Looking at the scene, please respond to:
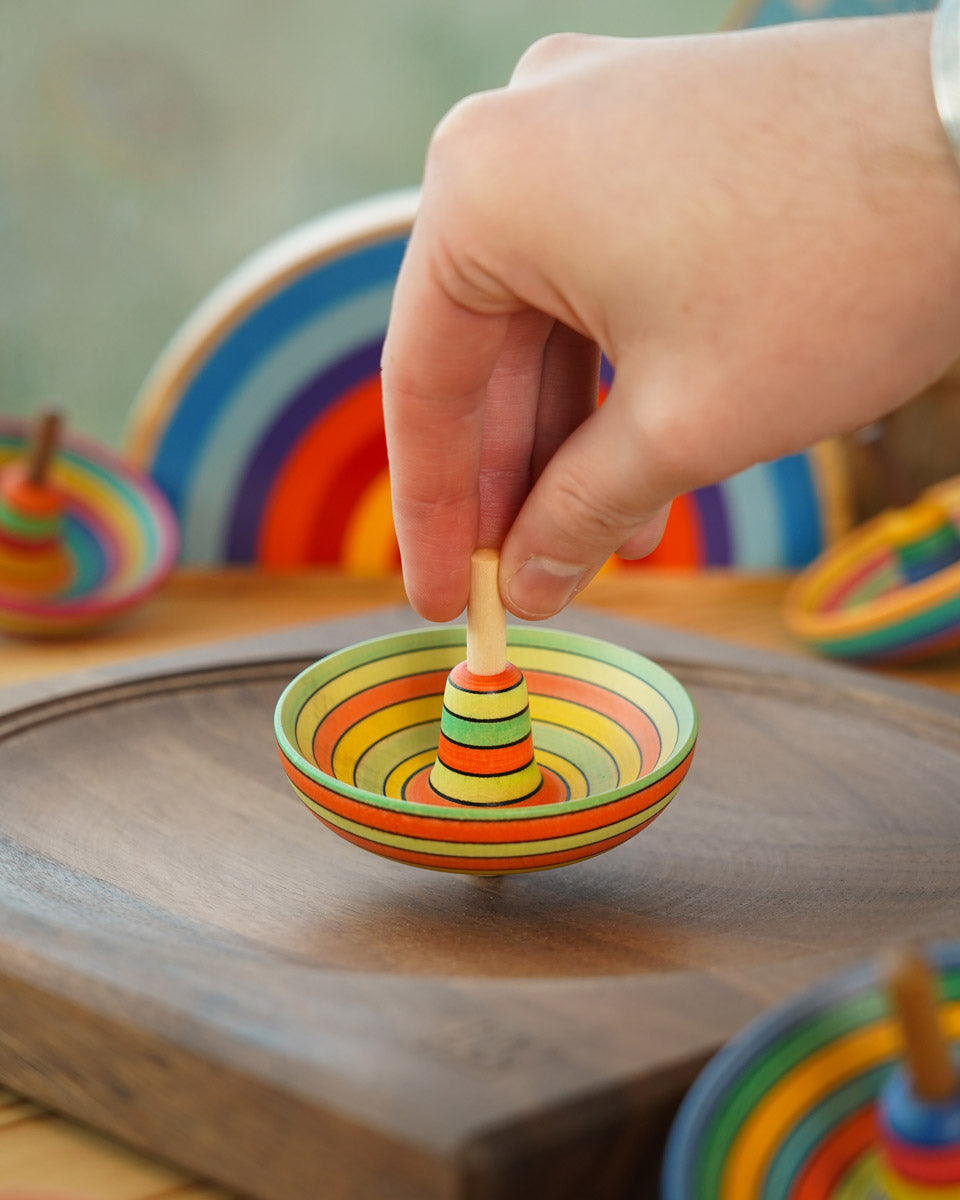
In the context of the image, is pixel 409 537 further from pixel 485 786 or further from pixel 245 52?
pixel 245 52

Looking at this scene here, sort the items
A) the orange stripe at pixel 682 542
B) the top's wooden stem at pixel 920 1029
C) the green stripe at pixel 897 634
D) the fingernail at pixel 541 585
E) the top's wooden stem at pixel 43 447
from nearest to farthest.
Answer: the top's wooden stem at pixel 920 1029 → the fingernail at pixel 541 585 → the green stripe at pixel 897 634 → the top's wooden stem at pixel 43 447 → the orange stripe at pixel 682 542

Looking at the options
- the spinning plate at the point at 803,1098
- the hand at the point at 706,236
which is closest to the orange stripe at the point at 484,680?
the hand at the point at 706,236

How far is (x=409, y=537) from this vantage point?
0.59m

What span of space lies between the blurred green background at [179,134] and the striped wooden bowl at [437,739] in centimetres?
173

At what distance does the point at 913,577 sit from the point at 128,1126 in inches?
32.6

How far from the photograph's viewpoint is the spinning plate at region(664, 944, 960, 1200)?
1.26 ft

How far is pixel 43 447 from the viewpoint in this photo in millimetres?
1167

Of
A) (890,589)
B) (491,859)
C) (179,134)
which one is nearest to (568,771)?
(491,859)

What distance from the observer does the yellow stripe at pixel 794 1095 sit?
1.28 ft

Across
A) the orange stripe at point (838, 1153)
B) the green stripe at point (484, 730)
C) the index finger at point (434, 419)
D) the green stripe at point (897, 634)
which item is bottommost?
the orange stripe at point (838, 1153)

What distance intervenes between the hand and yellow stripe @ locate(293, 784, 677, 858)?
0.13 m

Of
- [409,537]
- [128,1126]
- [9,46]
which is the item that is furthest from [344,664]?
[9,46]

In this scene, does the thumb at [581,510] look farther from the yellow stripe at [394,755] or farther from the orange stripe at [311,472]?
the orange stripe at [311,472]

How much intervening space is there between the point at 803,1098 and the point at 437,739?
32cm
